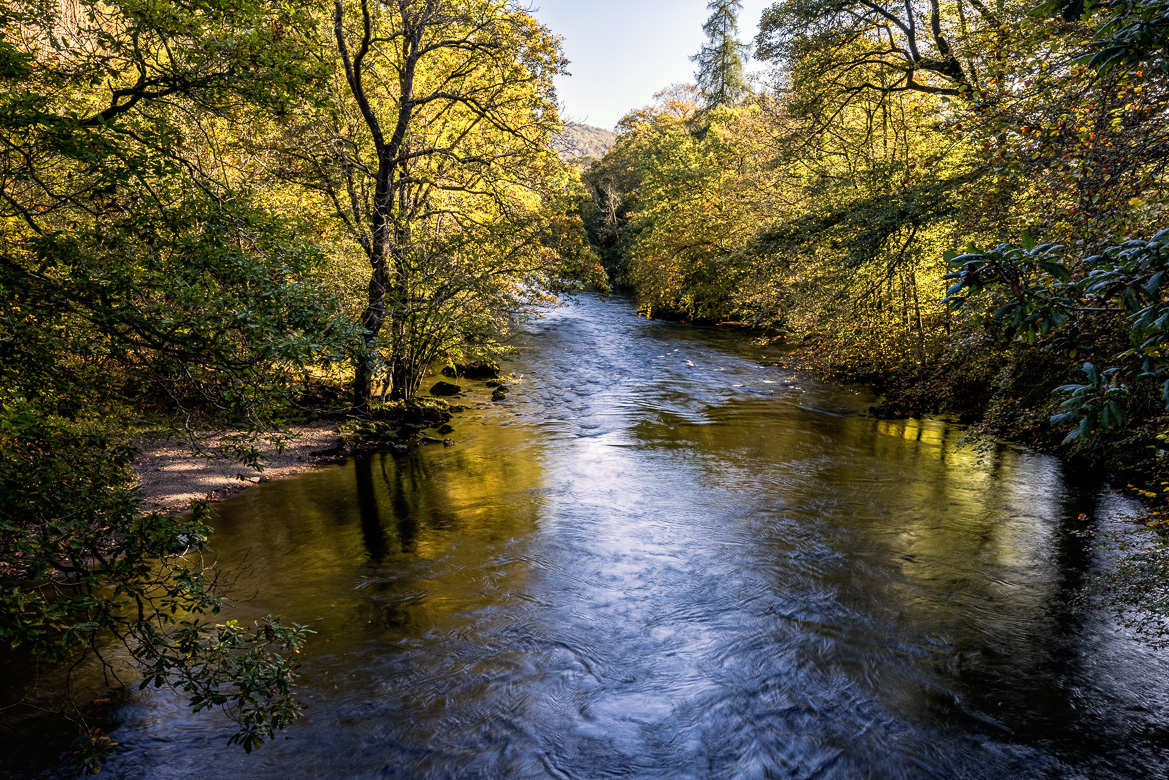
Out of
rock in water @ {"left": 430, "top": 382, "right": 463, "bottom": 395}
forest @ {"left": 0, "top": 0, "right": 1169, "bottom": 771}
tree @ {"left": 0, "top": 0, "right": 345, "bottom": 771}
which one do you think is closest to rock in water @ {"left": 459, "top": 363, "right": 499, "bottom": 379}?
rock in water @ {"left": 430, "top": 382, "right": 463, "bottom": 395}

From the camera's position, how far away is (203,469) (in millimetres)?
13070

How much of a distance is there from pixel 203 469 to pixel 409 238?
272 inches

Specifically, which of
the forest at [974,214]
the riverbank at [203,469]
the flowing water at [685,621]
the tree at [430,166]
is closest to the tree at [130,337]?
the flowing water at [685,621]

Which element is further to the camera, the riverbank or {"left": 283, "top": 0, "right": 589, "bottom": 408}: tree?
{"left": 283, "top": 0, "right": 589, "bottom": 408}: tree

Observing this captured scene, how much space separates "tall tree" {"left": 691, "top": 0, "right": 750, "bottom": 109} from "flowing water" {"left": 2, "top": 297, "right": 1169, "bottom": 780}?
4892 cm

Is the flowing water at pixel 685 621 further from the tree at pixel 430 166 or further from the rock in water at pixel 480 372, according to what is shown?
the rock in water at pixel 480 372

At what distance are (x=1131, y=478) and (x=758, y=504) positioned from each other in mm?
6810

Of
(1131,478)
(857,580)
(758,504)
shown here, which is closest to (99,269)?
(857,580)

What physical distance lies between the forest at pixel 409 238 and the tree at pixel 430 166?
0.10 meters

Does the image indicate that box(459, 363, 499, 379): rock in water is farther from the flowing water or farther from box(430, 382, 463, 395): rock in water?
the flowing water

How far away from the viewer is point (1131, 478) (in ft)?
38.8

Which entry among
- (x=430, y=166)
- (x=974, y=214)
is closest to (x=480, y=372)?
(x=430, y=166)

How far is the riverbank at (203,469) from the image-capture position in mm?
11500

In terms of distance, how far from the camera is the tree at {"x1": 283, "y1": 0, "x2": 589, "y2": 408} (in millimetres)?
15156
